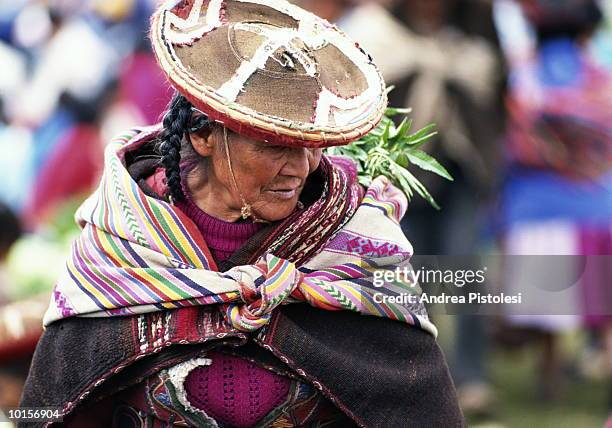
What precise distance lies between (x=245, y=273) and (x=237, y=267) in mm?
52

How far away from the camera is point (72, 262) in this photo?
3.88 meters

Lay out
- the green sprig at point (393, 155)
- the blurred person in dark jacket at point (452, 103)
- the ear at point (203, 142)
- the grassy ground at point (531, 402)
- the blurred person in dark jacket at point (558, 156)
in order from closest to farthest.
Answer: the ear at point (203, 142) → the green sprig at point (393, 155) → the blurred person in dark jacket at point (452, 103) → the grassy ground at point (531, 402) → the blurred person in dark jacket at point (558, 156)

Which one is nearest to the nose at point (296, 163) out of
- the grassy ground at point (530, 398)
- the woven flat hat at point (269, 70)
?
the woven flat hat at point (269, 70)

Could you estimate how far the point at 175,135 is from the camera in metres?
3.79

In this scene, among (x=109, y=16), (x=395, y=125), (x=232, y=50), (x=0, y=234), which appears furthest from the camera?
(x=109, y=16)

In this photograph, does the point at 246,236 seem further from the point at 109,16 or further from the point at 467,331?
the point at 109,16

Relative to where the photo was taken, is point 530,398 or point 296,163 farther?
point 530,398

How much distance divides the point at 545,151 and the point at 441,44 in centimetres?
151

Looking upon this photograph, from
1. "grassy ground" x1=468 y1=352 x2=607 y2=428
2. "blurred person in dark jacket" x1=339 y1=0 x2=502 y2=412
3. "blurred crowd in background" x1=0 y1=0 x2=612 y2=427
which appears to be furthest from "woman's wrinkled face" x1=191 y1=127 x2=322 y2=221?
"grassy ground" x1=468 y1=352 x2=607 y2=428

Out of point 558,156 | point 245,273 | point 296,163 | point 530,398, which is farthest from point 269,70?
point 530,398

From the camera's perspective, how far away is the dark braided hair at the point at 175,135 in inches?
148

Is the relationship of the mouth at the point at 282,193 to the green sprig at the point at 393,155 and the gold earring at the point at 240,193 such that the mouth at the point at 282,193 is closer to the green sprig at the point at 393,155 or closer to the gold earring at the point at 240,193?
the gold earring at the point at 240,193

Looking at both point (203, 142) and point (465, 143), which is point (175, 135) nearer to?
point (203, 142)

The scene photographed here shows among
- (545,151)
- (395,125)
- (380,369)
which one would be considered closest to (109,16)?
(545,151)
